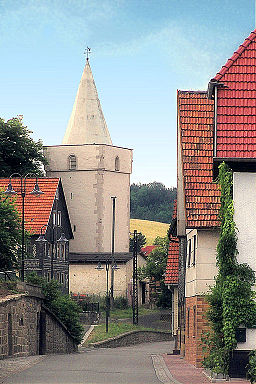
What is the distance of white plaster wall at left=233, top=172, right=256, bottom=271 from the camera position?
27016 millimetres

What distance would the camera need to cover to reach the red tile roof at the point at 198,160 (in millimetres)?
30594

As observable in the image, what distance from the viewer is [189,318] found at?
35688mm

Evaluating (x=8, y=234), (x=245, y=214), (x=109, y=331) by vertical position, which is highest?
(x=8, y=234)

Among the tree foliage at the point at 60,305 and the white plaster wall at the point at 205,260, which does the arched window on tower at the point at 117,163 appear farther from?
the white plaster wall at the point at 205,260

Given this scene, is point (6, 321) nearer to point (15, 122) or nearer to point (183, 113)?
point (183, 113)

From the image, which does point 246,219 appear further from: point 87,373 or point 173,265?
point 173,265

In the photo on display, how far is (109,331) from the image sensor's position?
65688mm

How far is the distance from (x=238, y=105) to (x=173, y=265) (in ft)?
73.9

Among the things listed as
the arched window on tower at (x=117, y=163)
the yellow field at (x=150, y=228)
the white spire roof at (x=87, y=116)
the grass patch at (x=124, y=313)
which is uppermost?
the white spire roof at (x=87, y=116)

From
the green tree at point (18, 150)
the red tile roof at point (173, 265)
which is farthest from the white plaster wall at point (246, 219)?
→ the green tree at point (18, 150)

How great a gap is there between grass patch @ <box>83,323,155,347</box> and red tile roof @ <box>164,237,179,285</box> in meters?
11.3

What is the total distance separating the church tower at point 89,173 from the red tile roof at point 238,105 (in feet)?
234

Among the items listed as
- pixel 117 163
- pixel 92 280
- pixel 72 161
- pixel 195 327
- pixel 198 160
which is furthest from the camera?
pixel 117 163

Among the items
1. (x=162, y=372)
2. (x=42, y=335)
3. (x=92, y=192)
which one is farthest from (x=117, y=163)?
(x=162, y=372)
